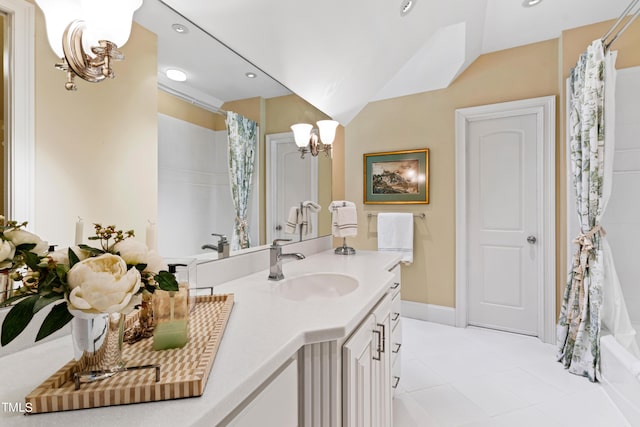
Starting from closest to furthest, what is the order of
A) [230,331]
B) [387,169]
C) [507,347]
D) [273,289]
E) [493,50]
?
[230,331] < [273,289] < [507,347] < [493,50] < [387,169]

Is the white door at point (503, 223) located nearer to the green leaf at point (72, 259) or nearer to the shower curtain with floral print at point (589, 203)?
the shower curtain with floral print at point (589, 203)

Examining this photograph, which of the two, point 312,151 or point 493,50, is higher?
point 493,50

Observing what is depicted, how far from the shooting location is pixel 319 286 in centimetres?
156

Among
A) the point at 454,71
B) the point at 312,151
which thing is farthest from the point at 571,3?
the point at 312,151

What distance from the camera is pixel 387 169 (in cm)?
320

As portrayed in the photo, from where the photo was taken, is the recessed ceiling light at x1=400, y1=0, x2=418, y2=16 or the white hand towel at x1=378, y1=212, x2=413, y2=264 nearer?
the recessed ceiling light at x1=400, y1=0, x2=418, y2=16

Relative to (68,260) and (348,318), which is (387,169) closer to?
(348,318)

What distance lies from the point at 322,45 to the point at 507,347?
8.77ft

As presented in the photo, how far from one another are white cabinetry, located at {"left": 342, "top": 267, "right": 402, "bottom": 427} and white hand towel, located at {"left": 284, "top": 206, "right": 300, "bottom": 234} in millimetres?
812

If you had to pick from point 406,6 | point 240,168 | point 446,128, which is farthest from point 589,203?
point 240,168

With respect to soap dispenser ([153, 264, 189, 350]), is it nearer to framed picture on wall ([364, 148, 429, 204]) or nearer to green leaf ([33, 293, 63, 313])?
green leaf ([33, 293, 63, 313])

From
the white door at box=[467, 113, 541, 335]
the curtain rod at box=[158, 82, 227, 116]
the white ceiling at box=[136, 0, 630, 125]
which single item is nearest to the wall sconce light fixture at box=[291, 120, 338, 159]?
the white ceiling at box=[136, 0, 630, 125]

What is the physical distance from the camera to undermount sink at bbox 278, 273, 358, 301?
1439mm

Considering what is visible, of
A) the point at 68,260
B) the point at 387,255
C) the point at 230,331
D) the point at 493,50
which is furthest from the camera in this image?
the point at 493,50
